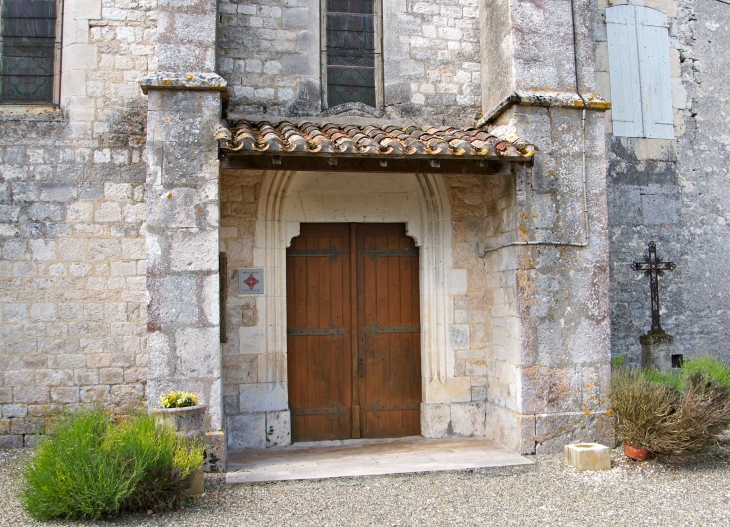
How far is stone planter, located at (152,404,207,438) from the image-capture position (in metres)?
4.60

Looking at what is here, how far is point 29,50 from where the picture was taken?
6.26 m

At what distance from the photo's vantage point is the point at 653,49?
7.72 meters

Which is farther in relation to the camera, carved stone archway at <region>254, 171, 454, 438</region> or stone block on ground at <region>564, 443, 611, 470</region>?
carved stone archway at <region>254, 171, 454, 438</region>

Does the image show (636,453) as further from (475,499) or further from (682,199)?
(682,199)

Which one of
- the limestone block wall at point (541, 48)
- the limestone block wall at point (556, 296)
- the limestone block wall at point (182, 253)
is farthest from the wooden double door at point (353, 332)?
the limestone block wall at point (541, 48)

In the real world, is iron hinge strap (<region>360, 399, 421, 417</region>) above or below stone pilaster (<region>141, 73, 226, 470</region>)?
below

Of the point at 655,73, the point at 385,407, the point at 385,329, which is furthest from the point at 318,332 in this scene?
the point at 655,73

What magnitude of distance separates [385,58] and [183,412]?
3973mm

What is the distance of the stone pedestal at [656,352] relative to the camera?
7348mm

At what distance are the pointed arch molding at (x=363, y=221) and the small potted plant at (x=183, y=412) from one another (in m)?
1.31

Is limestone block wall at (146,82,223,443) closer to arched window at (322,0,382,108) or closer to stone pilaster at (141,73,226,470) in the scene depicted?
stone pilaster at (141,73,226,470)

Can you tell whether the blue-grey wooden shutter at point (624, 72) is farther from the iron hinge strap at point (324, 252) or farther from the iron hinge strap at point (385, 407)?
the iron hinge strap at point (385, 407)

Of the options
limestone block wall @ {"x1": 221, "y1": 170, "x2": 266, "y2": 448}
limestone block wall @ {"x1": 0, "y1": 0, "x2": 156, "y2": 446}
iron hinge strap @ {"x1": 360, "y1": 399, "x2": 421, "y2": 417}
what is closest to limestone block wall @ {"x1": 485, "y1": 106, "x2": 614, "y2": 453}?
iron hinge strap @ {"x1": 360, "y1": 399, "x2": 421, "y2": 417}

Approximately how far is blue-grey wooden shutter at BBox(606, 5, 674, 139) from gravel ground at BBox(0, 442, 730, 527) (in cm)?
398
